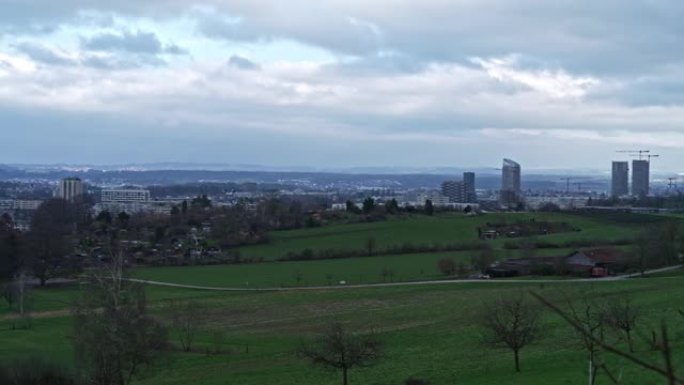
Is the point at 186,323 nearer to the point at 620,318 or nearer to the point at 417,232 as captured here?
the point at 620,318

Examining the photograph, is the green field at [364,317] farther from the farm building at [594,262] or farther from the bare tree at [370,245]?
the farm building at [594,262]

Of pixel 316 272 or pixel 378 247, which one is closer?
pixel 316 272

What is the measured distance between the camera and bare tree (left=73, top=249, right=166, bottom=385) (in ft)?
91.4

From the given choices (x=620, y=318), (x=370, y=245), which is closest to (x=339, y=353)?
(x=620, y=318)

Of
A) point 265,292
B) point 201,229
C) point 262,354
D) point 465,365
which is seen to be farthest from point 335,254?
point 465,365

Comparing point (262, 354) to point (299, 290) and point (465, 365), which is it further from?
point (299, 290)

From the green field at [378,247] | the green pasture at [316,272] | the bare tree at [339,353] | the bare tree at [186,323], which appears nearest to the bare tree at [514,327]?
the bare tree at [339,353]

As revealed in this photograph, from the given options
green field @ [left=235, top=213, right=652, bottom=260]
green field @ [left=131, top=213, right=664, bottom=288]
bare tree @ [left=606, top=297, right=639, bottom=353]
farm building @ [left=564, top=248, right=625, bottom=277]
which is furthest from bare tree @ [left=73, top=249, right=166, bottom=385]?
green field @ [left=235, top=213, right=652, bottom=260]

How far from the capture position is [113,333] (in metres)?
28.6

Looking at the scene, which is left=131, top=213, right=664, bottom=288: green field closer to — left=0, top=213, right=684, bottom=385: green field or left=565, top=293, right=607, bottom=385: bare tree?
left=0, top=213, right=684, bottom=385: green field

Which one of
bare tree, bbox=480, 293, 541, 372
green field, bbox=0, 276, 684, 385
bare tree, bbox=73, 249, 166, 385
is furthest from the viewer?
bare tree, bbox=73, 249, 166, 385

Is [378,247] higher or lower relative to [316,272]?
higher

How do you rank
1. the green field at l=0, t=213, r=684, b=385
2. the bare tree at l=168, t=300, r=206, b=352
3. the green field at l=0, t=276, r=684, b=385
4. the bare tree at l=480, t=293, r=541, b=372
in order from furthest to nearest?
1. the bare tree at l=168, t=300, r=206, b=352
2. the green field at l=0, t=213, r=684, b=385
3. the green field at l=0, t=276, r=684, b=385
4. the bare tree at l=480, t=293, r=541, b=372

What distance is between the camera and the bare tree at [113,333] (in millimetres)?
27844
